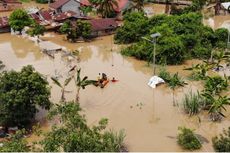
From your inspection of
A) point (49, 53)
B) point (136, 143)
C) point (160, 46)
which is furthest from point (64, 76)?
point (136, 143)

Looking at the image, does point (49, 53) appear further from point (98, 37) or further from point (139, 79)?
point (139, 79)

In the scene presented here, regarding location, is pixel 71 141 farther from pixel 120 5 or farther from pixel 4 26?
pixel 120 5

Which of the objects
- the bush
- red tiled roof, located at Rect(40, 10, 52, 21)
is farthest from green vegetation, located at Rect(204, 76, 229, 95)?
red tiled roof, located at Rect(40, 10, 52, 21)

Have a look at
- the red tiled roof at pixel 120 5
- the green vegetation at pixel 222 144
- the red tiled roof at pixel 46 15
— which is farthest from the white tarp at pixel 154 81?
the red tiled roof at pixel 46 15

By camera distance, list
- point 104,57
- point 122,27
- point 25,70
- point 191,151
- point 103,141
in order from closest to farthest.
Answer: point 103,141, point 191,151, point 25,70, point 104,57, point 122,27

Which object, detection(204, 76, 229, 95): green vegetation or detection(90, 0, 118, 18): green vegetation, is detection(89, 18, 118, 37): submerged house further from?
detection(204, 76, 229, 95): green vegetation

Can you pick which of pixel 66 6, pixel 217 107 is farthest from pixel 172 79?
pixel 66 6
